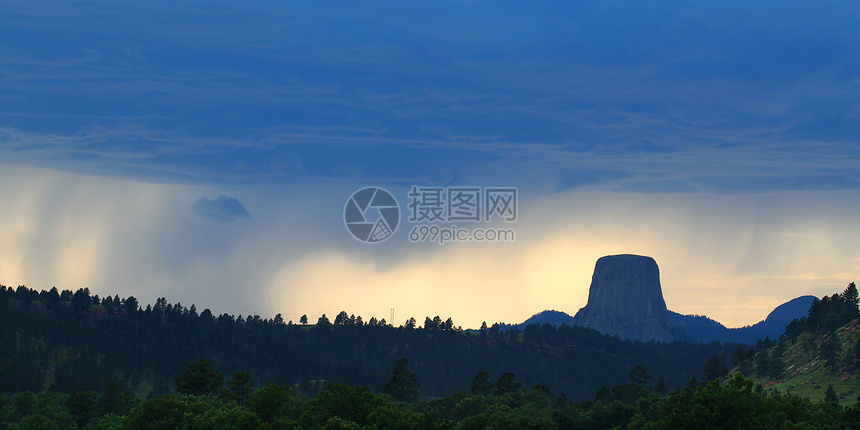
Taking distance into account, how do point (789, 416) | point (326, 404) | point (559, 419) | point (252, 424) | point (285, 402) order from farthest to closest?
point (559, 419) < point (285, 402) < point (326, 404) < point (252, 424) < point (789, 416)

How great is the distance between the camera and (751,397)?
112500 mm

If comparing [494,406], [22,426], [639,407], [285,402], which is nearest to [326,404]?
[285,402]

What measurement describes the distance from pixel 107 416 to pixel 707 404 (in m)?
126

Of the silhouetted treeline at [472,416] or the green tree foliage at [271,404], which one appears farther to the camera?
the green tree foliage at [271,404]

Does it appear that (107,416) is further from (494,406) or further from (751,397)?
(751,397)

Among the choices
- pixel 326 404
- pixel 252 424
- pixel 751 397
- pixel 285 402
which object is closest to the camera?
pixel 751 397

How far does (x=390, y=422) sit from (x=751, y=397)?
2229 inches

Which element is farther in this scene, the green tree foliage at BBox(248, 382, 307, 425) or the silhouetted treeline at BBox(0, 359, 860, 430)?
the green tree foliage at BBox(248, 382, 307, 425)

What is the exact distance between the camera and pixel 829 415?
133 metres

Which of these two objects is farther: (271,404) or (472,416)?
(271,404)

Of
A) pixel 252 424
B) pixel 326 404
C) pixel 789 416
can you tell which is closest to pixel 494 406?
pixel 326 404

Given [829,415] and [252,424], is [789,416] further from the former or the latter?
[252,424]

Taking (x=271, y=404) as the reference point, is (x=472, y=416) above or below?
below

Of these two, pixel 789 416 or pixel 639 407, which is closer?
pixel 789 416
